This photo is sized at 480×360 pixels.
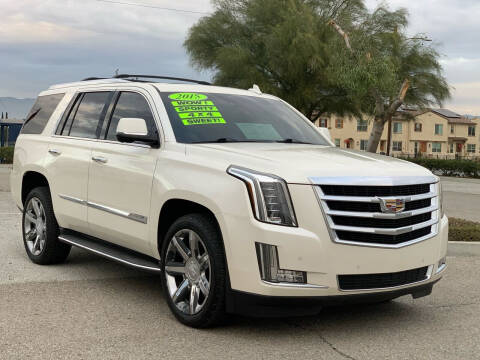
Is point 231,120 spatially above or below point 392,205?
above

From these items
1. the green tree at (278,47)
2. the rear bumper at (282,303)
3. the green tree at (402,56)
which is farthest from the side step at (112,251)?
the green tree at (278,47)

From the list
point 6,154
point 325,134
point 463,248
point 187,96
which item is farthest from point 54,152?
point 6,154

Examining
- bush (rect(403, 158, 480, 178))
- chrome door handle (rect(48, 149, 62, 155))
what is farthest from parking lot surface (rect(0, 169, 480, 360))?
bush (rect(403, 158, 480, 178))

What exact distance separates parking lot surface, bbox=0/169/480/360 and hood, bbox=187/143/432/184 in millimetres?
1188

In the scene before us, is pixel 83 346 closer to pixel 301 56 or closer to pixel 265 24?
pixel 301 56

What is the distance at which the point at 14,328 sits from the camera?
461 cm

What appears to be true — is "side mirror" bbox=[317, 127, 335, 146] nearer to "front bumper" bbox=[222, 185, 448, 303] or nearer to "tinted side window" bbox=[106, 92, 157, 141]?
"tinted side window" bbox=[106, 92, 157, 141]

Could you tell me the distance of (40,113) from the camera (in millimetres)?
7352

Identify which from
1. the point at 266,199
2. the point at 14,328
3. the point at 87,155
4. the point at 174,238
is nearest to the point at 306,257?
the point at 266,199

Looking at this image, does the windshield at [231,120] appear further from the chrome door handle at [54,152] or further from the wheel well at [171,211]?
the chrome door handle at [54,152]

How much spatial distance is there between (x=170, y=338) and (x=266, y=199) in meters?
1.22

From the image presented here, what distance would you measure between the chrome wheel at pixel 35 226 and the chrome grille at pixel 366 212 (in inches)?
145

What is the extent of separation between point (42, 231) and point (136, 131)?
7.66 ft

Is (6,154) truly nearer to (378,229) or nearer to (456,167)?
(456,167)
